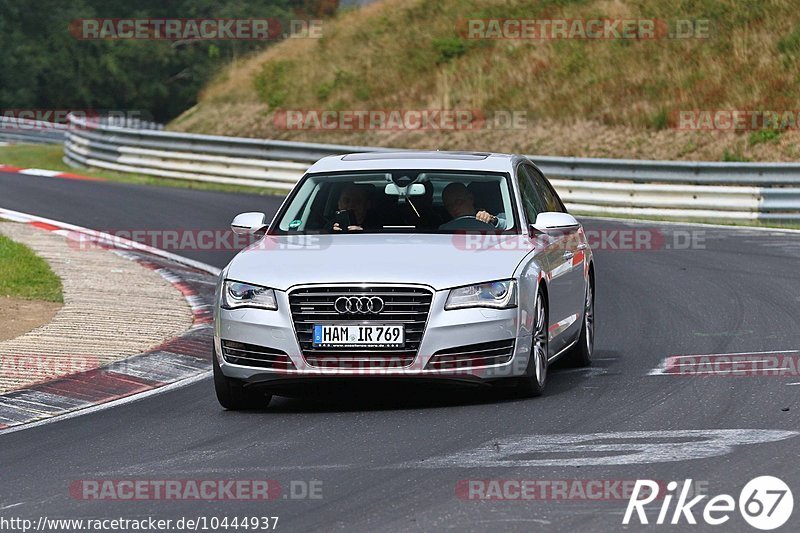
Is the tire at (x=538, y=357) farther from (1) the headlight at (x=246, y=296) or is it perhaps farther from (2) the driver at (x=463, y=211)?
(1) the headlight at (x=246, y=296)

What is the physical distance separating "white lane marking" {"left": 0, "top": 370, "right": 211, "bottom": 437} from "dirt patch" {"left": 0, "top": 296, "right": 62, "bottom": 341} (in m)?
2.12

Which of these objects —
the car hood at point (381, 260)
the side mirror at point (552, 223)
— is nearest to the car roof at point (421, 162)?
the side mirror at point (552, 223)

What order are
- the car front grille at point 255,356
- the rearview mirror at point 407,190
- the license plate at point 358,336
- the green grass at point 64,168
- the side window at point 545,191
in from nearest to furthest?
1. the license plate at point 358,336
2. the car front grille at point 255,356
3. the rearview mirror at point 407,190
4. the side window at point 545,191
5. the green grass at point 64,168

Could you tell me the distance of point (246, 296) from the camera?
9.16 m

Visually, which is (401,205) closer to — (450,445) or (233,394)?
(233,394)

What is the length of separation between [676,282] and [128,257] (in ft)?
21.1

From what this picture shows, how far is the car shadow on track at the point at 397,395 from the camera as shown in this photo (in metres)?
9.39

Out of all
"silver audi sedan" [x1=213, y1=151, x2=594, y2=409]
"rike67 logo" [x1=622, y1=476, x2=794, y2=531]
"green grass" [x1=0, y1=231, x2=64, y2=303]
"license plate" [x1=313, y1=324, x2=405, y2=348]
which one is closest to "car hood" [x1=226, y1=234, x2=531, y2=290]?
"silver audi sedan" [x1=213, y1=151, x2=594, y2=409]

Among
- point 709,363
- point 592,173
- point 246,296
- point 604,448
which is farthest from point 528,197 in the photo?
point 592,173

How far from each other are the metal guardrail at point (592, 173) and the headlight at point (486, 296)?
14879 millimetres

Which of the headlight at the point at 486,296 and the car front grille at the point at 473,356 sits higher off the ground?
the headlight at the point at 486,296

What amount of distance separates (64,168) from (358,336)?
26151 millimetres

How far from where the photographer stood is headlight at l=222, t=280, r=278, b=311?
357 inches

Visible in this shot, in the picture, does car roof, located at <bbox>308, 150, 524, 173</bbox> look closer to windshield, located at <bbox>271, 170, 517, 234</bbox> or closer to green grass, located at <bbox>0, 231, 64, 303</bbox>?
windshield, located at <bbox>271, 170, 517, 234</bbox>
